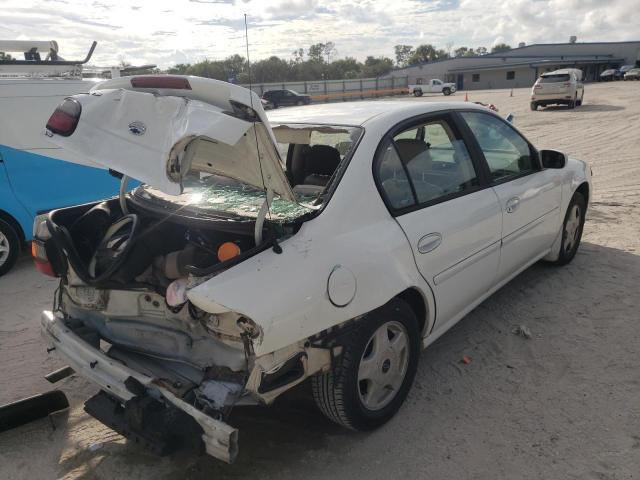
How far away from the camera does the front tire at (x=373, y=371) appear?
8.39 ft

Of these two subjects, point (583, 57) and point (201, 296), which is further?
point (583, 57)

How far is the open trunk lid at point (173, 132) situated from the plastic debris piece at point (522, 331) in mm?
2417

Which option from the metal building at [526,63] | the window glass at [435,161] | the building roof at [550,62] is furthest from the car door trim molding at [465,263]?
the building roof at [550,62]

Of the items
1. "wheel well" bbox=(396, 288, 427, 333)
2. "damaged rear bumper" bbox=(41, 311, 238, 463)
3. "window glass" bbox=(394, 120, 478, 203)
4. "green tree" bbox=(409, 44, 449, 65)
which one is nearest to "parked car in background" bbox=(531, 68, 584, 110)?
"window glass" bbox=(394, 120, 478, 203)

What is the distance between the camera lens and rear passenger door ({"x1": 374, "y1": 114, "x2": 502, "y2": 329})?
291cm

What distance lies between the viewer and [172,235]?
278 centimetres

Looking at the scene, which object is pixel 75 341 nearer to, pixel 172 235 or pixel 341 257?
pixel 172 235

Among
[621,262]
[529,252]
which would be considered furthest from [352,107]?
[621,262]

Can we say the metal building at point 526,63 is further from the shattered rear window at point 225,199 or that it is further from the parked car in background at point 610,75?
the shattered rear window at point 225,199

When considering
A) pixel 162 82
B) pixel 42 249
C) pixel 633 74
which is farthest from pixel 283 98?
pixel 633 74

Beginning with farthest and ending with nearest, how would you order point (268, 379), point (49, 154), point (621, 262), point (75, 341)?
point (49, 154) < point (621, 262) < point (75, 341) < point (268, 379)

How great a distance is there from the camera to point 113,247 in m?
2.88

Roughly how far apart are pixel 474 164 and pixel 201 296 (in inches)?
89.3

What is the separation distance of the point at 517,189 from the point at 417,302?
1451 millimetres
